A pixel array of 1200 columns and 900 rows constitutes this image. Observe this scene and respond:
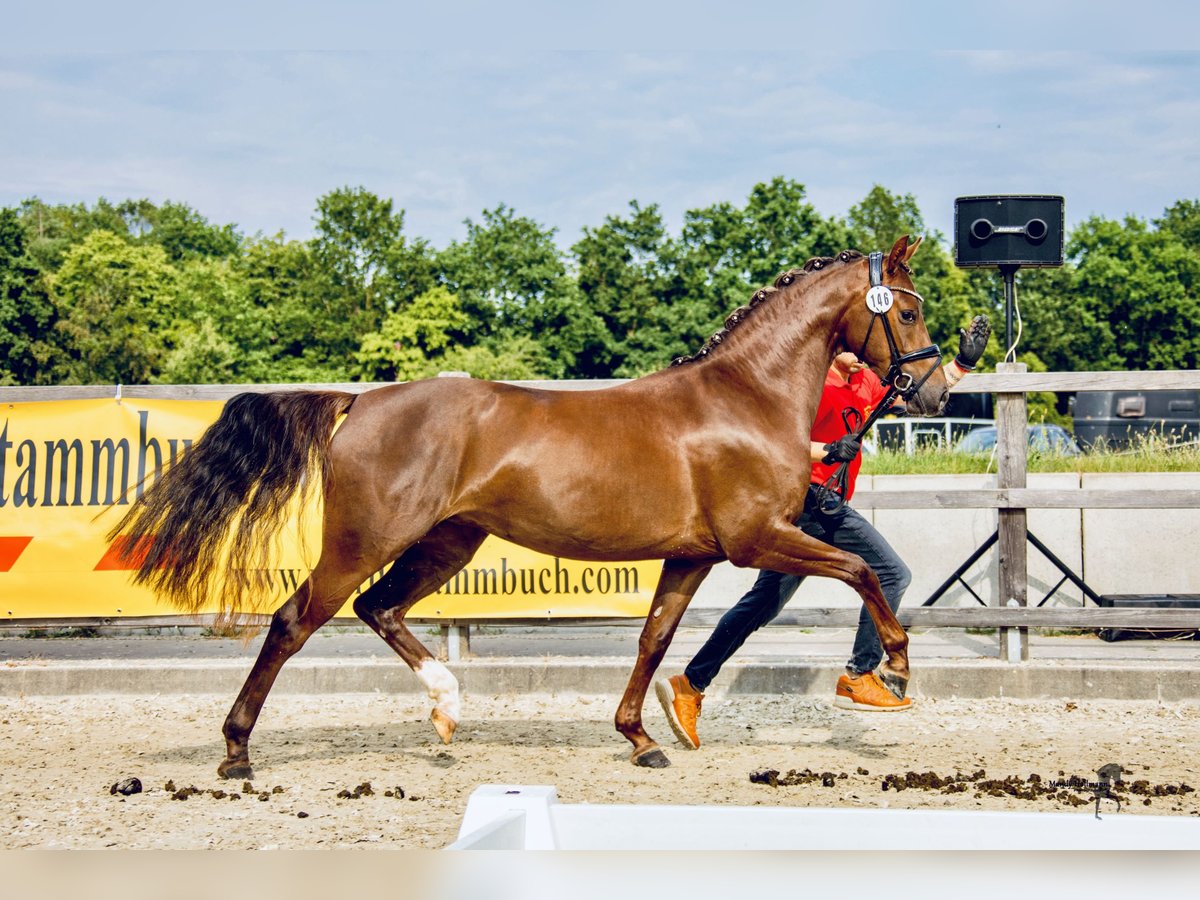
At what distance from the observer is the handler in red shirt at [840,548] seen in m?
5.22

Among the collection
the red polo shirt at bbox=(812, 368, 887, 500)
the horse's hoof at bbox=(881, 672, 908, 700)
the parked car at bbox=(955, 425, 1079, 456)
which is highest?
the red polo shirt at bbox=(812, 368, 887, 500)

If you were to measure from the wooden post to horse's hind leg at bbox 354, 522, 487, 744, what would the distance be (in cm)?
329

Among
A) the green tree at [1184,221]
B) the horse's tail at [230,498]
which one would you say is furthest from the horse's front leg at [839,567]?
the green tree at [1184,221]

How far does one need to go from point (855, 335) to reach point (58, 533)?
4780 millimetres

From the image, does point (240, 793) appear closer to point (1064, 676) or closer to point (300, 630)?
point (300, 630)

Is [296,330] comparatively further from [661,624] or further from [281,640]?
[661,624]

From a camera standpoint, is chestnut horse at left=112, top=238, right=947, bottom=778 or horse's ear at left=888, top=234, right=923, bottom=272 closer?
chestnut horse at left=112, top=238, right=947, bottom=778

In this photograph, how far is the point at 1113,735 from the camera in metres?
5.57

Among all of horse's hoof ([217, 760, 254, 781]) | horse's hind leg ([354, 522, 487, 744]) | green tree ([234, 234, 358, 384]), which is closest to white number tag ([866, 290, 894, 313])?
horse's hind leg ([354, 522, 487, 744])

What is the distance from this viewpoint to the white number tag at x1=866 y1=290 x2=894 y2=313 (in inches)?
192

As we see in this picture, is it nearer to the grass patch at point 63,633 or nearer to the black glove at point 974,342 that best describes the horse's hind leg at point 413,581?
the black glove at point 974,342

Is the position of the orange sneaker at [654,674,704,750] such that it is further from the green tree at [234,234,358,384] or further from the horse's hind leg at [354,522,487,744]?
the green tree at [234,234,358,384]

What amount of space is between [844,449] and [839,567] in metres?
0.63

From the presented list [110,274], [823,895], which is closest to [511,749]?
[823,895]
